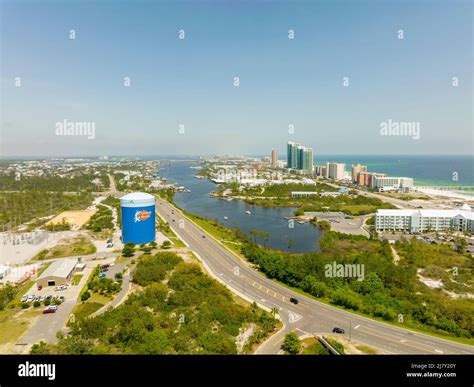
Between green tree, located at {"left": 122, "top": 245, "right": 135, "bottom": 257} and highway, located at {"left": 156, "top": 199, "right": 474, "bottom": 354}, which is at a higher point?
green tree, located at {"left": 122, "top": 245, "right": 135, "bottom": 257}

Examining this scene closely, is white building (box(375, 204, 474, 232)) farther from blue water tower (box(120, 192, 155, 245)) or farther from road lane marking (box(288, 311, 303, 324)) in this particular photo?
blue water tower (box(120, 192, 155, 245))

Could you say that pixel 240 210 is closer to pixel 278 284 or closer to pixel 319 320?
pixel 278 284

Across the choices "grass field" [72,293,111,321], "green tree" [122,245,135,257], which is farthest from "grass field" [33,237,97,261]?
"grass field" [72,293,111,321]

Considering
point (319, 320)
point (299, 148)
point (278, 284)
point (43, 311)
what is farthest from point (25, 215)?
point (299, 148)

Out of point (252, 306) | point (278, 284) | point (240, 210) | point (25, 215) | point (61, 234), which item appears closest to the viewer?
point (252, 306)

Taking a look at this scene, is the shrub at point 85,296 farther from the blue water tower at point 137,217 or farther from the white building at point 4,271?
the blue water tower at point 137,217

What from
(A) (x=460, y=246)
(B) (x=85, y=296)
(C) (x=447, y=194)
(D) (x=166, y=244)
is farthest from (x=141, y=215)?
(C) (x=447, y=194)

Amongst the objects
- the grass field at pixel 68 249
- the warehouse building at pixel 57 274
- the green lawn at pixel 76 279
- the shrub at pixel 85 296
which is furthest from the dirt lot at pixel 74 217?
the shrub at pixel 85 296
